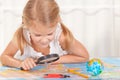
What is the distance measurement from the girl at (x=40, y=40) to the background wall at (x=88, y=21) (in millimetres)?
628

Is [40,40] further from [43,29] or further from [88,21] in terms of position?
[88,21]

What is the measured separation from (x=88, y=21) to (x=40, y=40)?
2.95 feet

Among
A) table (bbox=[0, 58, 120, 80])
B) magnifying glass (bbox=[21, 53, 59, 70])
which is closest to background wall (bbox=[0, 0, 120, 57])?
table (bbox=[0, 58, 120, 80])

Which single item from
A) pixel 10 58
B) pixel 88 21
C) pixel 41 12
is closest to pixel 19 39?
pixel 10 58

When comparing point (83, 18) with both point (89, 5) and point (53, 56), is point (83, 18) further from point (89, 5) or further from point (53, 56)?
point (53, 56)

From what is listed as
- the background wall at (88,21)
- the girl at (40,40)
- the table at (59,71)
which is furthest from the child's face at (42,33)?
the background wall at (88,21)

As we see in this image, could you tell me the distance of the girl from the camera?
1090 millimetres

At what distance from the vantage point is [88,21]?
1.97 meters

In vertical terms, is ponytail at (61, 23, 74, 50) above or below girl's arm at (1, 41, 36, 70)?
above

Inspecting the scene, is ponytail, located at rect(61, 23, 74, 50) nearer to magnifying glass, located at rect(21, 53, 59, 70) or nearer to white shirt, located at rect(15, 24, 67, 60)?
white shirt, located at rect(15, 24, 67, 60)

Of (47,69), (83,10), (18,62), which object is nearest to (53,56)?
(47,69)

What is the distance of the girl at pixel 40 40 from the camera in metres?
1.09

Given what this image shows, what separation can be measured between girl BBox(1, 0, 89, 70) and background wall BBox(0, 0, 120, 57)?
2.06 ft

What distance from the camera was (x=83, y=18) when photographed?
6.44ft
